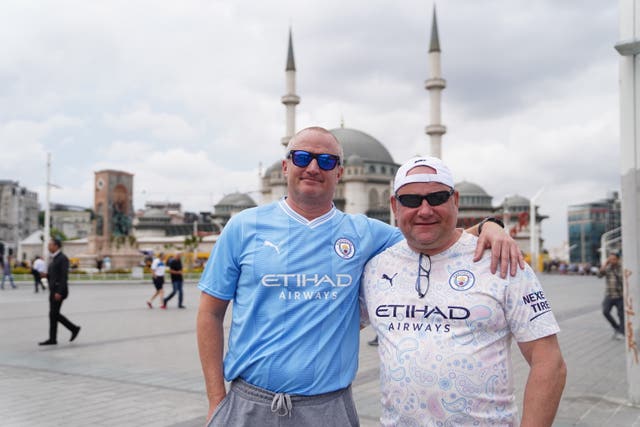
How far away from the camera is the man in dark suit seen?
908cm

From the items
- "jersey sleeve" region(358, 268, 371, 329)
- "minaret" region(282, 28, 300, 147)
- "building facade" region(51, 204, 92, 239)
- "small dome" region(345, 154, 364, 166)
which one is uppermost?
"minaret" region(282, 28, 300, 147)

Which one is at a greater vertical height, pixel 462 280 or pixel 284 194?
pixel 284 194

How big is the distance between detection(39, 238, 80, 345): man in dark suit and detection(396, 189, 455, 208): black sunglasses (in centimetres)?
781

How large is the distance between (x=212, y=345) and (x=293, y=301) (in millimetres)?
396

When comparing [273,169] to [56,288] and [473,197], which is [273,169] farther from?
[56,288]

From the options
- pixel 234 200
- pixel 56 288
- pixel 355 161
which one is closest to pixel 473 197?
pixel 355 161

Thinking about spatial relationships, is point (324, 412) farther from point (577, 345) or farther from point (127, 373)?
point (577, 345)

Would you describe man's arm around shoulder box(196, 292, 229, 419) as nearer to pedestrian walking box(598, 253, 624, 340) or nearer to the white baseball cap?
the white baseball cap

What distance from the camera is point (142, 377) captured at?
6805 millimetres

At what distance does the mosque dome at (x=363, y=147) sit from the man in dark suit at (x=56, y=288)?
7661 centimetres

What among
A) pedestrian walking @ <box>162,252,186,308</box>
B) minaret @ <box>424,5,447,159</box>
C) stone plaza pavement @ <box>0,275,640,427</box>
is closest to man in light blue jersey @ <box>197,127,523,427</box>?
stone plaza pavement @ <box>0,275,640,427</box>

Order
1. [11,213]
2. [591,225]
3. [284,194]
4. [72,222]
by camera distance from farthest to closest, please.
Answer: [72,222] < [591,225] < [11,213] < [284,194]

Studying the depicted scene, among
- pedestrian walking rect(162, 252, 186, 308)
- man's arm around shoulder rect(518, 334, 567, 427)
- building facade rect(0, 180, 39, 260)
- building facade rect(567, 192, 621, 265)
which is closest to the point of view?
man's arm around shoulder rect(518, 334, 567, 427)

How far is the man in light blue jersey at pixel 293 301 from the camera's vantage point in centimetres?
231
